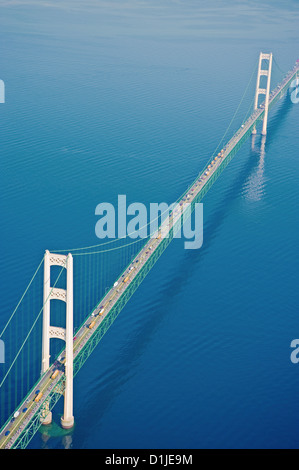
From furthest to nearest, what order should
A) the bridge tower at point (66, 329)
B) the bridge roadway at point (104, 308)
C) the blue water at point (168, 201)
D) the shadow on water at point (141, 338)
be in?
1. the blue water at point (168, 201)
2. the shadow on water at point (141, 338)
3. the bridge tower at point (66, 329)
4. the bridge roadway at point (104, 308)

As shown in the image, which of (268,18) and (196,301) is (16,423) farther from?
(268,18)

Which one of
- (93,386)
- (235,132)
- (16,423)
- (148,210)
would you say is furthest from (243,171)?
(16,423)

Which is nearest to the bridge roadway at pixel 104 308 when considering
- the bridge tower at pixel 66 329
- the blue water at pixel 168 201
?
the bridge tower at pixel 66 329

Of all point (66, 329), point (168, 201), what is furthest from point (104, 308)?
point (168, 201)

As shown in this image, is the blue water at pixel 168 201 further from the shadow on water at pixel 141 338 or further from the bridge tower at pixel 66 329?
the bridge tower at pixel 66 329

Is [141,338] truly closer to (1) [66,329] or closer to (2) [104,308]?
(2) [104,308]

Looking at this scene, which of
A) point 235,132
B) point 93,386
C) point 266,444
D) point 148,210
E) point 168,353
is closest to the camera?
point 266,444

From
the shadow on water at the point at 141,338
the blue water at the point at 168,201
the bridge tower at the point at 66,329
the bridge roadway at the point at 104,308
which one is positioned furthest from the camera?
the blue water at the point at 168,201
